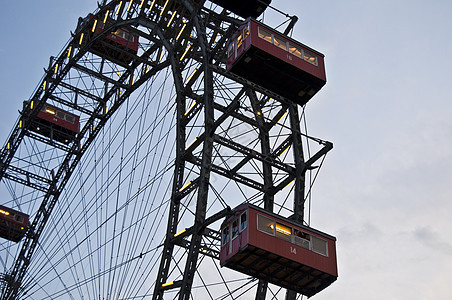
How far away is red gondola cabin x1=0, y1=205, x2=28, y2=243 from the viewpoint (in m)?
56.2

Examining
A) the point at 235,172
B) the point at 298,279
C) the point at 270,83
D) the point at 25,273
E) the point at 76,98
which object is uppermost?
the point at 76,98

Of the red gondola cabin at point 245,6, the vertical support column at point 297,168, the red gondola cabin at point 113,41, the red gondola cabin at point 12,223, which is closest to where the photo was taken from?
the vertical support column at point 297,168

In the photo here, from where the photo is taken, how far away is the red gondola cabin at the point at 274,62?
31.9m

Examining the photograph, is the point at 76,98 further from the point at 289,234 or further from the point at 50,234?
the point at 289,234

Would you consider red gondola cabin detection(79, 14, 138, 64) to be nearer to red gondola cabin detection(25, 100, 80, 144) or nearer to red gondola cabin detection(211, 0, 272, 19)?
red gondola cabin detection(25, 100, 80, 144)

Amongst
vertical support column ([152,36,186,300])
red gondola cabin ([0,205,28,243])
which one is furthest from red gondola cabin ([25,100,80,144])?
vertical support column ([152,36,186,300])

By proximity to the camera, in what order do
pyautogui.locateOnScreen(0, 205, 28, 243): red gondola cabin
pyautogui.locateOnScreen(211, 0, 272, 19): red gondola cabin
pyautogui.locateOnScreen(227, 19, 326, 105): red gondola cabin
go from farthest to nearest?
pyautogui.locateOnScreen(0, 205, 28, 243): red gondola cabin → pyautogui.locateOnScreen(211, 0, 272, 19): red gondola cabin → pyautogui.locateOnScreen(227, 19, 326, 105): red gondola cabin

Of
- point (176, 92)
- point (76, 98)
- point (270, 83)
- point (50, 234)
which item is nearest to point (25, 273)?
point (50, 234)

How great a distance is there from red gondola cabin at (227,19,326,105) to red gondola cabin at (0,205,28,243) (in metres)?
30.4

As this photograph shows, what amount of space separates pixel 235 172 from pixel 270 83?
4955 millimetres

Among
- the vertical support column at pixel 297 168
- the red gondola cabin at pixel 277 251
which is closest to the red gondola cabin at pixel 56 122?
the vertical support column at pixel 297 168

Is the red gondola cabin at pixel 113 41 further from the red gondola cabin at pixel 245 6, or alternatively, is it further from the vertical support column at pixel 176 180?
the red gondola cabin at pixel 245 6

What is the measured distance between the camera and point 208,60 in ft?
113

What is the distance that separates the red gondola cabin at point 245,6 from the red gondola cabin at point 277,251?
38.7ft
